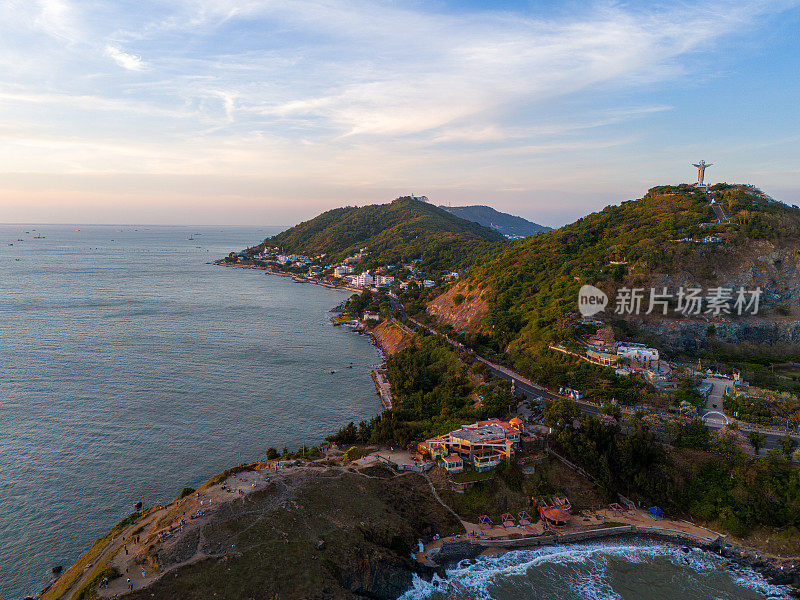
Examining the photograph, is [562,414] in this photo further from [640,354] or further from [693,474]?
[640,354]

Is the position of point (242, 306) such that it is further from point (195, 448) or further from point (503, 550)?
point (503, 550)

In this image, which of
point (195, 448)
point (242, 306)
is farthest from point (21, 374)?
point (242, 306)

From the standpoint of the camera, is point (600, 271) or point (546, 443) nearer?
point (546, 443)

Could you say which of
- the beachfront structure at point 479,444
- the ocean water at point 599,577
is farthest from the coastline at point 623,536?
the beachfront structure at point 479,444

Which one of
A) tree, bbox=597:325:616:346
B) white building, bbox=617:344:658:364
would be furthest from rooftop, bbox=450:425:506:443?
tree, bbox=597:325:616:346

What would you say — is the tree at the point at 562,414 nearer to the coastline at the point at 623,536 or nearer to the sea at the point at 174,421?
the coastline at the point at 623,536

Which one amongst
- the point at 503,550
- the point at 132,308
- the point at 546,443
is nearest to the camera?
the point at 503,550

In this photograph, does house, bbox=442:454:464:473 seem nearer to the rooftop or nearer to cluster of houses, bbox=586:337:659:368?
the rooftop

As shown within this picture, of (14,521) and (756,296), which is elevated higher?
(756,296)
